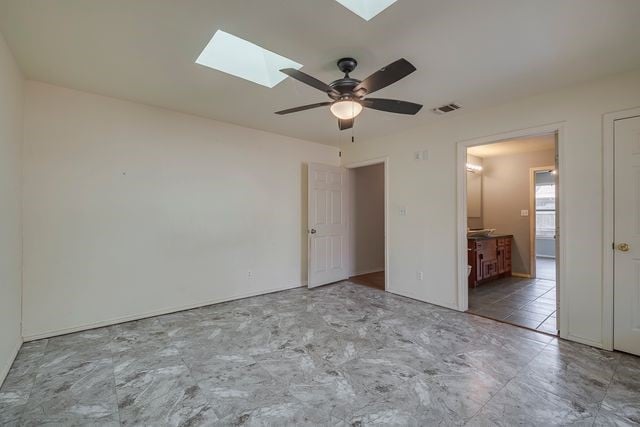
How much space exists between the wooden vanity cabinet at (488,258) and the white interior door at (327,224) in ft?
6.96

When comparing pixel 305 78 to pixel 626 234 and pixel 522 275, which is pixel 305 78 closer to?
pixel 626 234

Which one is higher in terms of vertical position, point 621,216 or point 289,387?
point 621,216

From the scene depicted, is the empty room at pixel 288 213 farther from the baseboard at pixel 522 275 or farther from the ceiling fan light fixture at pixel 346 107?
the baseboard at pixel 522 275

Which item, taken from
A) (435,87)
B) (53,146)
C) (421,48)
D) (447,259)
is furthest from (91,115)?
(447,259)

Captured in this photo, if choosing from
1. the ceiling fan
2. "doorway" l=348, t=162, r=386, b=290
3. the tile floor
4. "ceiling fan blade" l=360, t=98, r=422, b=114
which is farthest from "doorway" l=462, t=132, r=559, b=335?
the ceiling fan

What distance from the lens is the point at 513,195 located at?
19.2 ft

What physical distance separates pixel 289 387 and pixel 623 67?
12.4 feet

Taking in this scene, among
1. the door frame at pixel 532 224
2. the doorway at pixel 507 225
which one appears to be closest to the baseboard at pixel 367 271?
the doorway at pixel 507 225

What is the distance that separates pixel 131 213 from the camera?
3.28 metres

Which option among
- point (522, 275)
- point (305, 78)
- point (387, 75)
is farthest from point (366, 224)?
point (305, 78)

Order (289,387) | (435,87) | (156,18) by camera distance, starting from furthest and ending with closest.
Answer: (435,87), (289,387), (156,18)

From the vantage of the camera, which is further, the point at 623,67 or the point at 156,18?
the point at 623,67

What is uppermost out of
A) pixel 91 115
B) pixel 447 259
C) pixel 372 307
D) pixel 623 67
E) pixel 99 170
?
pixel 623 67

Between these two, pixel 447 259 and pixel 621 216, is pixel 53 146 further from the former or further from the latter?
pixel 621 216
